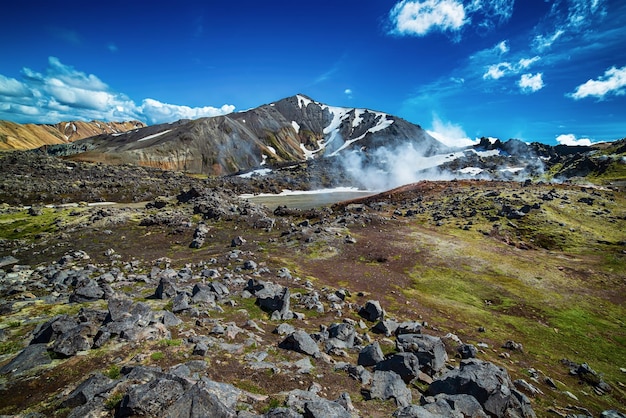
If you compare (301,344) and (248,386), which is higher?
(248,386)

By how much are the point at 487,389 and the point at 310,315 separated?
38.6 ft

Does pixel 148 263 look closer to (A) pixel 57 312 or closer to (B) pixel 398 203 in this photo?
(A) pixel 57 312

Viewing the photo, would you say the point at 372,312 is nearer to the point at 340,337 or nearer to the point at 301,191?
the point at 340,337

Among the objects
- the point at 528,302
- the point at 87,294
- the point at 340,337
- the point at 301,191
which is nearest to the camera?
the point at 340,337

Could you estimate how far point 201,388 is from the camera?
9664 millimetres

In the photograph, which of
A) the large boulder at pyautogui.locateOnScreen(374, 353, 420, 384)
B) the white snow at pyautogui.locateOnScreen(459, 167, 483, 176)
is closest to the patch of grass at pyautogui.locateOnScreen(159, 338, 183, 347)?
the large boulder at pyautogui.locateOnScreen(374, 353, 420, 384)

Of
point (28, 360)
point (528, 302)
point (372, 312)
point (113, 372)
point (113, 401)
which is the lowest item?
point (528, 302)

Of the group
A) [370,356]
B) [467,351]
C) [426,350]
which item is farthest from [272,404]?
[467,351]

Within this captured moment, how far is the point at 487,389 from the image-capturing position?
42.2 feet

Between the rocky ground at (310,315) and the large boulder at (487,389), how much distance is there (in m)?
0.06

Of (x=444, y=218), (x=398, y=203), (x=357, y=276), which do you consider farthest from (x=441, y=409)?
(x=398, y=203)

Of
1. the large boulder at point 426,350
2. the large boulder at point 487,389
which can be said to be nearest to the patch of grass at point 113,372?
the large boulder at point 487,389

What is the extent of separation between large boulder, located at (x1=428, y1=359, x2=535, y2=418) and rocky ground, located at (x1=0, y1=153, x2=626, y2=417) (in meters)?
0.06

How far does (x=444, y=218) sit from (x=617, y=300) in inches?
1404
